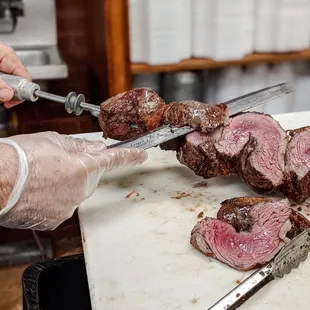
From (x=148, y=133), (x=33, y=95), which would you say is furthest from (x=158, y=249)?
(x=33, y=95)

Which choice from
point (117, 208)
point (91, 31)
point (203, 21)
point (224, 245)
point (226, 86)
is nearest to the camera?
point (224, 245)

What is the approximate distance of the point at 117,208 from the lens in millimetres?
1281

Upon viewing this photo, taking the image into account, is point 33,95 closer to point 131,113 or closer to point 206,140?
point 131,113

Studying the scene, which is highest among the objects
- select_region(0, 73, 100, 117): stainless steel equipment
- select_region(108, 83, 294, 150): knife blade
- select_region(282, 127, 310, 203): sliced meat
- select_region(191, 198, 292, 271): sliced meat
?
select_region(0, 73, 100, 117): stainless steel equipment

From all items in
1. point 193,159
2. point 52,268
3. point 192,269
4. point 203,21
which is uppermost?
A: point 203,21

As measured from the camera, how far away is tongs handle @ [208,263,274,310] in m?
0.92

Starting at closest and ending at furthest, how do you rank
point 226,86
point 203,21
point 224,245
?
point 224,245 < point 203,21 < point 226,86

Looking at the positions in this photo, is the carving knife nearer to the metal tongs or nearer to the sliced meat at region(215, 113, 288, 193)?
the sliced meat at region(215, 113, 288, 193)

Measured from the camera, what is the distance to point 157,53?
2422mm

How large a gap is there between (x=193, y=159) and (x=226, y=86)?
1.39 m

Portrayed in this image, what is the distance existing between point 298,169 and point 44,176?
0.60m

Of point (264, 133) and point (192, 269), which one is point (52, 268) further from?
point (264, 133)

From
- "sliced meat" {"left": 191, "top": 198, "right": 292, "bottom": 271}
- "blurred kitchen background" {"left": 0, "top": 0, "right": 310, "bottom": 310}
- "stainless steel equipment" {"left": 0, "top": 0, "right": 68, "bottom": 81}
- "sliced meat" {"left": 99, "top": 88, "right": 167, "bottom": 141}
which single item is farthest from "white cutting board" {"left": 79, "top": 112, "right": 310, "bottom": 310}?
"stainless steel equipment" {"left": 0, "top": 0, "right": 68, "bottom": 81}

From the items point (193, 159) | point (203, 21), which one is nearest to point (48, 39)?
point (203, 21)
